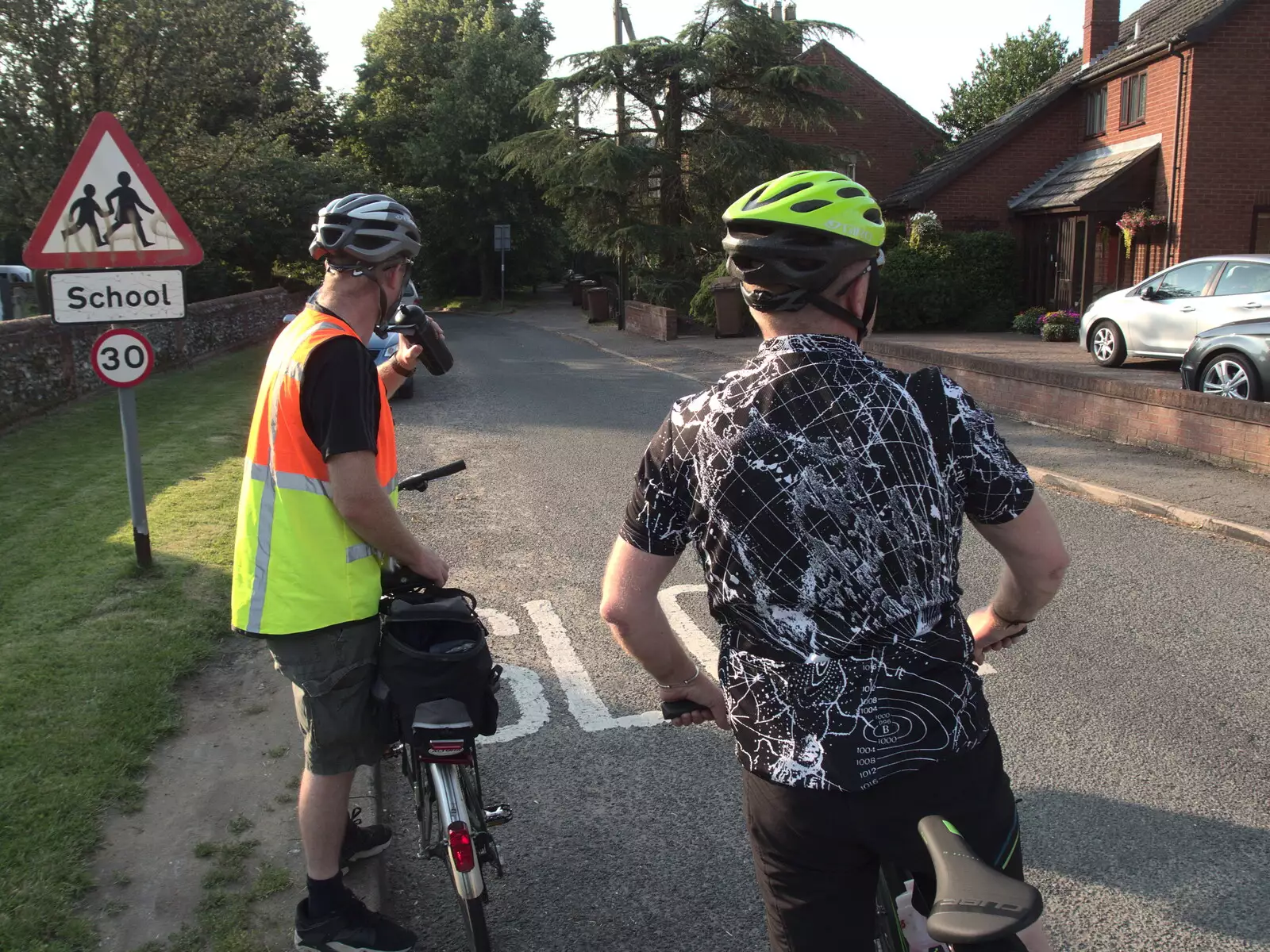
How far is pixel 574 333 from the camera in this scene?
29.3 metres

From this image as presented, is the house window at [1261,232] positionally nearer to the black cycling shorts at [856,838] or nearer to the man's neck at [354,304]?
the man's neck at [354,304]

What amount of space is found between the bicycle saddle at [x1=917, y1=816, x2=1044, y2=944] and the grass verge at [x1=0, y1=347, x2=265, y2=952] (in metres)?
2.47

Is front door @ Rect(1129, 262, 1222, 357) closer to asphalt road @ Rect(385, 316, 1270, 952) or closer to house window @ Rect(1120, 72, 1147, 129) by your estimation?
asphalt road @ Rect(385, 316, 1270, 952)

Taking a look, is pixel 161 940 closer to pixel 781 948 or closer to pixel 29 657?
pixel 781 948

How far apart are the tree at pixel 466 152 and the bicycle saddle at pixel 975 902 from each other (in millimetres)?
40343

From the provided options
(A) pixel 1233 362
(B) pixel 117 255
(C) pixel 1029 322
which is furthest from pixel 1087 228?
(B) pixel 117 255

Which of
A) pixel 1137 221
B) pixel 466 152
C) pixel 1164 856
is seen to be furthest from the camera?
pixel 466 152

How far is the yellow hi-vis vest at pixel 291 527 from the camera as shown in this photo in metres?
2.74

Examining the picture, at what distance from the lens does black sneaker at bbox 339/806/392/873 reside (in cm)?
338

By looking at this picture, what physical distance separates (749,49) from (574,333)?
831 cm

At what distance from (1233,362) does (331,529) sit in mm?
10766

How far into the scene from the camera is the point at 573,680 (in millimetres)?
5121

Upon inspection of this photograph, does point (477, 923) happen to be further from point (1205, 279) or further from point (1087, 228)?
point (1087, 228)

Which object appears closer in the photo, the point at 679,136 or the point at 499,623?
the point at 499,623
